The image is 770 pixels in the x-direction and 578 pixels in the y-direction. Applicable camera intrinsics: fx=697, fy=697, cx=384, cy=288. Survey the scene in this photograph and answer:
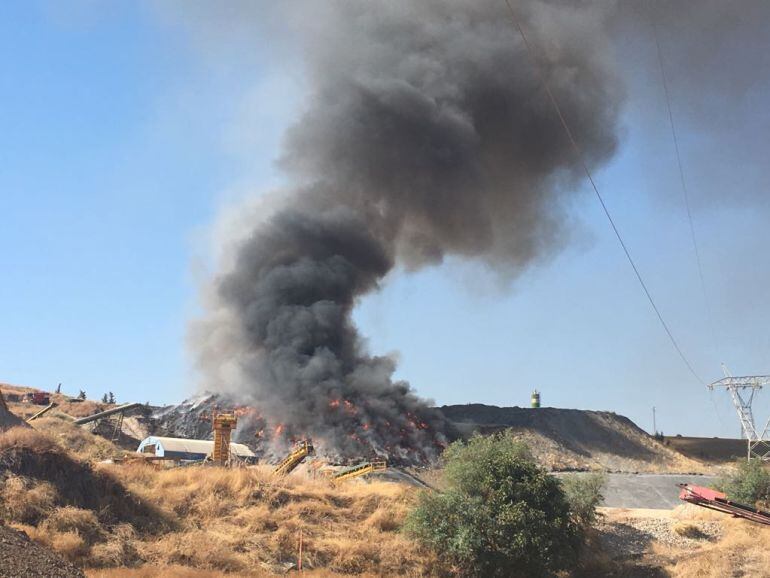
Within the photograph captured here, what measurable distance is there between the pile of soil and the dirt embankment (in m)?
38.6

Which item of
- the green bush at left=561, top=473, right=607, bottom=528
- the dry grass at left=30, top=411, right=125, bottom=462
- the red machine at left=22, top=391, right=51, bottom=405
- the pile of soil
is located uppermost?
the red machine at left=22, top=391, right=51, bottom=405

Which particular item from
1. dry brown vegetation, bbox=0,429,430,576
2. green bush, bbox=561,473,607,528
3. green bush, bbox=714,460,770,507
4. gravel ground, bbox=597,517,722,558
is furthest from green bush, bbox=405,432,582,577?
green bush, bbox=714,460,770,507

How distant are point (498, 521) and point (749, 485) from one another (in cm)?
1488

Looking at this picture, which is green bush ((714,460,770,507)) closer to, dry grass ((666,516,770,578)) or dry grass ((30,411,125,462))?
dry grass ((666,516,770,578))

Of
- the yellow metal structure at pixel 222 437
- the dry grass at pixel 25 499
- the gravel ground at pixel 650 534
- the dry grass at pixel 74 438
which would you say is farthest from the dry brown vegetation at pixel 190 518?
the gravel ground at pixel 650 534

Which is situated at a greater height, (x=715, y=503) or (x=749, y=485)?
(x=749, y=485)

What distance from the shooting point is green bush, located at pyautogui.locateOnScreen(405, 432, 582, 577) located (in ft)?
66.0

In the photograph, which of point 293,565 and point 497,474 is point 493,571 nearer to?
point 497,474

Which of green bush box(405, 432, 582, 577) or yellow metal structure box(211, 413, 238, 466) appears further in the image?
yellow metal structure box(211, 413, 238, 466)

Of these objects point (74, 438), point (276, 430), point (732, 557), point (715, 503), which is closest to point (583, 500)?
point (732, 557)

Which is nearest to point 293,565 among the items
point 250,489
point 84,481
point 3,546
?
point 250,489

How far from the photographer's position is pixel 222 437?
103ft

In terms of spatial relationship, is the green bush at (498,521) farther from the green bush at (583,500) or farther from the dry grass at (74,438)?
the dry grass at (74,438)

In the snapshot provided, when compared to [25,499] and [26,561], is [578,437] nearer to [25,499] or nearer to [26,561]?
[25,499]
